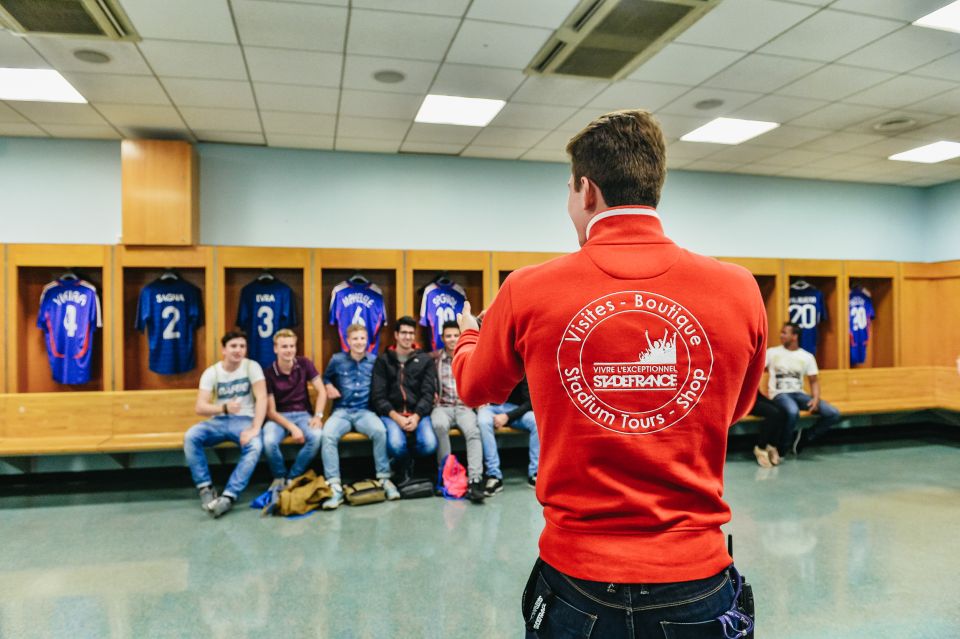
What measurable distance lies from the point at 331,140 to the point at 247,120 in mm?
759

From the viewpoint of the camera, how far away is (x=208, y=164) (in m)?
5.39

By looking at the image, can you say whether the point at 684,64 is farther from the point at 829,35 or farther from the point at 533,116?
the point at 533,116

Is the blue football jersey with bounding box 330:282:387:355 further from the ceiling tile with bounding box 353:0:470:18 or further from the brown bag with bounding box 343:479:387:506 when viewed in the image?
the ceiling tile with bounding box 353:0:470:18

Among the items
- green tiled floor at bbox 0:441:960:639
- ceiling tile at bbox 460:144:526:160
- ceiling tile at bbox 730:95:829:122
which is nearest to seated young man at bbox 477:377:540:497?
green tiled floor at bbox 0:441:960:639

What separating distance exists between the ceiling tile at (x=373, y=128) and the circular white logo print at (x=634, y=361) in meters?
4.33

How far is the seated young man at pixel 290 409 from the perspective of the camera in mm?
4414

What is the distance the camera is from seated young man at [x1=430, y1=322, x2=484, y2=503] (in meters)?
4.47

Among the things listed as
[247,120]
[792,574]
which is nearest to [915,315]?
[792,574]

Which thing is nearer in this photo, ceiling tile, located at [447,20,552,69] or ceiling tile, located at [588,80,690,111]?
ceiling tile, located at [447,20,552,69]

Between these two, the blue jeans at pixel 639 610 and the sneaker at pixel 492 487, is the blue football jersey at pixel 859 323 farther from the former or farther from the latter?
the blue jeans at pixel 639 610

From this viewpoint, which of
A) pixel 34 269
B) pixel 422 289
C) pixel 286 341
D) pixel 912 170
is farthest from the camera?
pixel 912 170

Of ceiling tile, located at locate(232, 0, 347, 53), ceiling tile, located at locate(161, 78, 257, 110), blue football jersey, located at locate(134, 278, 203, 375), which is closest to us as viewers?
ceiling tile, located at locate(232, 0, 347, 53)

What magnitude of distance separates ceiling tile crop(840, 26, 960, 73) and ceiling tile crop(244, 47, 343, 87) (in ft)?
10.1

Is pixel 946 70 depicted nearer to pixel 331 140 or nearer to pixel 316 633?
pixel 331 140
